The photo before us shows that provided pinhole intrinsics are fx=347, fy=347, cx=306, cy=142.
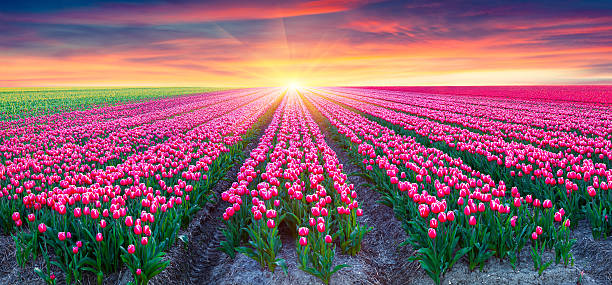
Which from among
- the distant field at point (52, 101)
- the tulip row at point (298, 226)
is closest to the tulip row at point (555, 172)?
the tulip row at point (298, 226)

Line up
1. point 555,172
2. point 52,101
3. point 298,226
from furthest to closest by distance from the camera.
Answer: point 52,101
point 555,172
point 298,226

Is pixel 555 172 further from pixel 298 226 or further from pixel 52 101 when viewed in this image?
pixel 52 101

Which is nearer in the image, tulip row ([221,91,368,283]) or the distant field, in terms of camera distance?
tulip row ([221,91,368,283])

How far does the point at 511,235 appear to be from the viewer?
4965mm

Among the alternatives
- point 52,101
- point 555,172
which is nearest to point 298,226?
point 555,172

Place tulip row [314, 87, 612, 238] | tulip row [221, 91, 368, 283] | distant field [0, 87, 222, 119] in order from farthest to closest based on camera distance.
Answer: distant field [0, 87, 222, 119], tulip row [314, 87, 612, 238], tulip row [221, 91, 368, 283]

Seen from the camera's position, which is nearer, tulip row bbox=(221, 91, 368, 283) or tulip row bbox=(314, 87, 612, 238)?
tulip row bbox=(221, 91, 368, 283)

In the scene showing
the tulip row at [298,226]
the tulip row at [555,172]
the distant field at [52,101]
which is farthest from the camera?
the distant field at [52,101]

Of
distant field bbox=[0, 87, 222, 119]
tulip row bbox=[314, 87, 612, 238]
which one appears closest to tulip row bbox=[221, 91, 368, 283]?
tulip row bbox=[314, 87, 612, 238]

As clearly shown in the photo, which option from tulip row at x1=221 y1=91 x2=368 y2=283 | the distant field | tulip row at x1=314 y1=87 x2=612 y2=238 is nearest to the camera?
tulip row at x1=221 y1=91 x2=368 y2=283

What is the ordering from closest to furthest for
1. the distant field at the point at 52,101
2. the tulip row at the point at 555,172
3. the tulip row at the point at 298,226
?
the tulip row at the point at 298,226
the tulip row at the point at 555,172
the distant field at the point at 52,101

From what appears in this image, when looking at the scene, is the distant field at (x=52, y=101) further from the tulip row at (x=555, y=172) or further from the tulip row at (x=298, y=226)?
the tulip row at (x=555, y=172)

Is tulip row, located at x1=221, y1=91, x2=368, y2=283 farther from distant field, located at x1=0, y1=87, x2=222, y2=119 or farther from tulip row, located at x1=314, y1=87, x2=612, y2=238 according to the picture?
distant field, located at x1=0, y1=87, x2=222, y2=119

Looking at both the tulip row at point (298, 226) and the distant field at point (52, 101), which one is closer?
the tulip row at point (298, 226)
